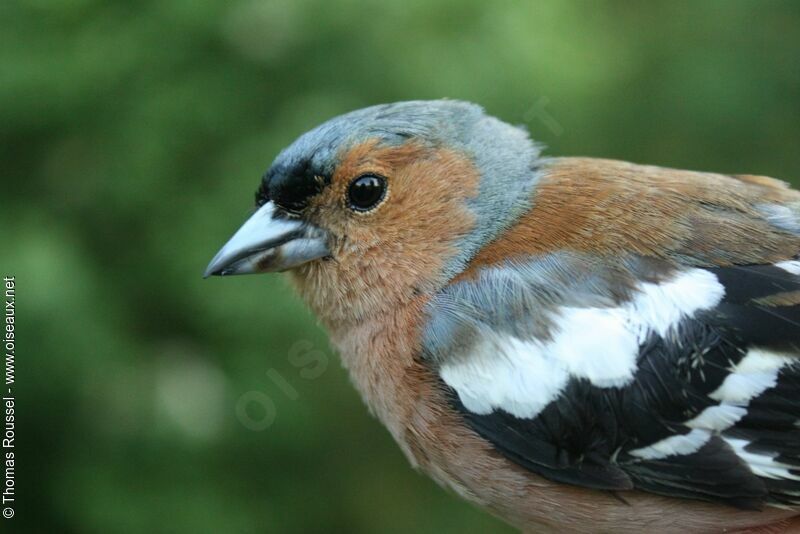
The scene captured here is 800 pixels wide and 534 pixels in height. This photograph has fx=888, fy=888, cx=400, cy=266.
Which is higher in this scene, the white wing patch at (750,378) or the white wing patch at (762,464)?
the white wing patch at (750,378)

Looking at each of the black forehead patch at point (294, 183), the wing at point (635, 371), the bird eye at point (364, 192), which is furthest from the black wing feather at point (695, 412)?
the black forehead patch at point (294, 183)

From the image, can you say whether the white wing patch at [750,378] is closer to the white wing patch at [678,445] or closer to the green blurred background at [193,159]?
the white wing patch at [678,445]

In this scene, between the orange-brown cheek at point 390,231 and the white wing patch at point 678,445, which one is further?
the orange-brown cheek at point 390,231

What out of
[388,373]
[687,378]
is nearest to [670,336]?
[687,378]

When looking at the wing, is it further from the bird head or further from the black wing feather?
the bird head

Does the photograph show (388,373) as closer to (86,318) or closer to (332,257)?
(332,257)
